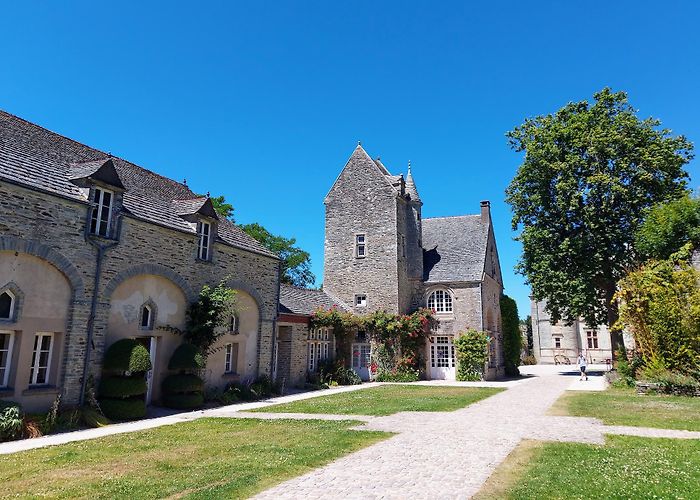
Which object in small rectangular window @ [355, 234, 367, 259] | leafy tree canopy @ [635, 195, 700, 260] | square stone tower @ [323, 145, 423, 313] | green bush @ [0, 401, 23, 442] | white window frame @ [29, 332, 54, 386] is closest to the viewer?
green bush @ [0, 401, 23, 442]

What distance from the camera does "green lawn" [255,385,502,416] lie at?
15.1 meters

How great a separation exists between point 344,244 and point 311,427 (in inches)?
762

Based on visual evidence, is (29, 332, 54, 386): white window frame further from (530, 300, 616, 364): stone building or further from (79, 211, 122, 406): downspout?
(530, 300, 616, 364): stone building

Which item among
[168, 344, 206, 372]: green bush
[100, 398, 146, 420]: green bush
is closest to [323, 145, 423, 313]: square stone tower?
[168, 344, 206, 372]: green bush

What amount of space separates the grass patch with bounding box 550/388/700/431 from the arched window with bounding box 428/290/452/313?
34.5 feet

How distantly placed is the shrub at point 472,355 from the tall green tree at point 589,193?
4.61 m

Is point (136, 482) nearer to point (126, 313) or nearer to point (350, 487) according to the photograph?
point (350, 487)

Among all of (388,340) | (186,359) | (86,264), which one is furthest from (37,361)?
(388,340)

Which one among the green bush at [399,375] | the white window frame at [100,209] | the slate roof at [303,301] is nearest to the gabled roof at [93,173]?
the white window frame at [100,209]

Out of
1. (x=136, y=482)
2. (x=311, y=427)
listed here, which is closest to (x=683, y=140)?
(x=311, y=427)

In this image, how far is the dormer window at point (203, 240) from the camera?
17.0 meters

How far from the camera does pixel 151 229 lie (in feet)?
49.1

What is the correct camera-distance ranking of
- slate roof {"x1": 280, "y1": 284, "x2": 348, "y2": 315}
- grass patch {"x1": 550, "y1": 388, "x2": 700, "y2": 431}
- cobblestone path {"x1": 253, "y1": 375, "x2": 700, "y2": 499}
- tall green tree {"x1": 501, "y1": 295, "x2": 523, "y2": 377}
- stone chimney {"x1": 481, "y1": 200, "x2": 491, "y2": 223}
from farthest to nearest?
tall green tree {"x1": 501, "y1": 295, "x2": 523, "y2": 377} < stone chimney {"x1": 481, "y1": 200, "x2": 491, "y2": 223} < slate roof {"x1": 280, "y1": 284, "x2": 348, "y2": 315} < grass patch {"x1": 550, "y1": 388, "x2": 700, "y2": 431} < cobblestone path {"x1": 253, "y1": 375, "x2": 700, "y2": 499}

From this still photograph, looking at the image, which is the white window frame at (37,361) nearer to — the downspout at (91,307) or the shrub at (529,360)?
the downspout at (91,307)
